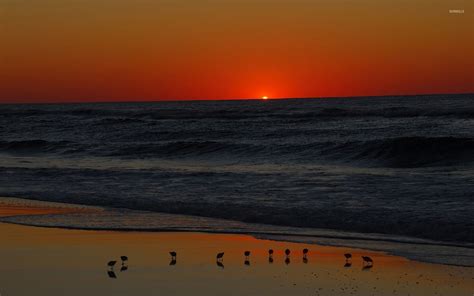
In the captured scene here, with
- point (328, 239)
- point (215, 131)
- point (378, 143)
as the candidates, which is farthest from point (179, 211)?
point (215, 131)

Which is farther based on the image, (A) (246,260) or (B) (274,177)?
(B) (274,177)

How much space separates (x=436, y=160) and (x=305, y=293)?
18.9 m

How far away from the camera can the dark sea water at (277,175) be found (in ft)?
49.7

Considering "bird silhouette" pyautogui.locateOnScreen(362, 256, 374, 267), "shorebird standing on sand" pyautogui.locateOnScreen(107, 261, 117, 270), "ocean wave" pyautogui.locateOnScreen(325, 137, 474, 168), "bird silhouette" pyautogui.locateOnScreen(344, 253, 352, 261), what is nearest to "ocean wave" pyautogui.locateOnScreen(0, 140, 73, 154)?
"ocean wave" pyautogui.locateOnScreen(325, 137, 474, 168)

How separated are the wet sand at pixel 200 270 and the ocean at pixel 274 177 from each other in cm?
200

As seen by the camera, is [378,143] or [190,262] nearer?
[190,262]

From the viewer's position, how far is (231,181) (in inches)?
837

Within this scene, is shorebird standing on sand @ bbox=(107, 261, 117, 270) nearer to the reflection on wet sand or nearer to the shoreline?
the reflection on wet sand

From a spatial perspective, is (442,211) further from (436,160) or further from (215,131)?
(215,131)

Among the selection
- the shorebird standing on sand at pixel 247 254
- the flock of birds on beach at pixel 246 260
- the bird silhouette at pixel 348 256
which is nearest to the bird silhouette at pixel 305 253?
the flock of birds on beach at pixel 246 260

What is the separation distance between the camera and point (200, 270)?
10406 mm

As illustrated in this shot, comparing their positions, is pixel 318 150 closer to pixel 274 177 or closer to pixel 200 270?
pixel 274 177

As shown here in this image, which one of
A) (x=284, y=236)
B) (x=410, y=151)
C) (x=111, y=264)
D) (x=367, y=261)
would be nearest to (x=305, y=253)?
(x=367, y=261)

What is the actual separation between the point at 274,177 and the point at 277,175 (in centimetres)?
62
